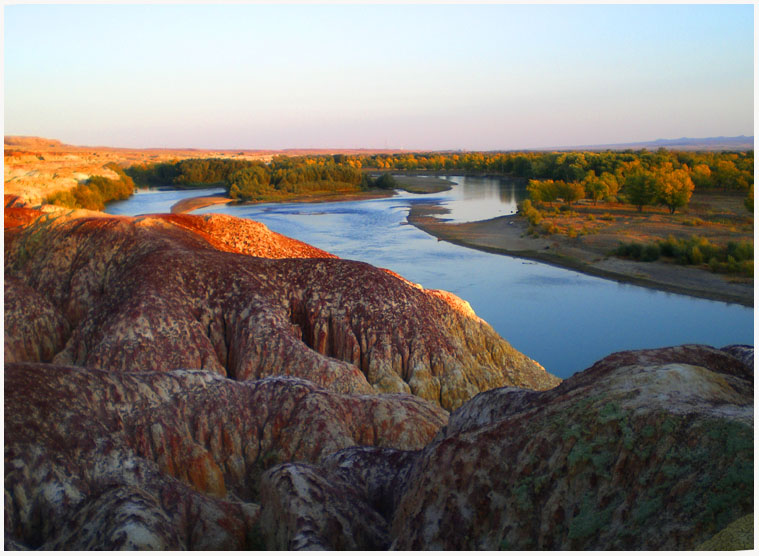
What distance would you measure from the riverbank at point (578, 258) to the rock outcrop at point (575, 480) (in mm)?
32942

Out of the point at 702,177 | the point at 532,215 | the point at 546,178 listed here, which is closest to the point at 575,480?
the point at 532,215

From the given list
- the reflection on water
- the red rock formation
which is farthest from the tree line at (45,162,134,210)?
the red rock formation

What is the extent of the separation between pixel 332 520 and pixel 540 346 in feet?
78.5

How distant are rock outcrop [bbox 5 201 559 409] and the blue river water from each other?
10991 mm

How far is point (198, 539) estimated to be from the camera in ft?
20.2

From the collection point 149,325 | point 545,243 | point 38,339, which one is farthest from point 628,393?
point 545,243

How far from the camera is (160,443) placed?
849 cm

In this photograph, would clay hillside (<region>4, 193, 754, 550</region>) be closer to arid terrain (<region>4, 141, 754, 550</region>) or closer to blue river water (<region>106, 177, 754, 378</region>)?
arid terrain (<region>4, 141, 754, 550</region>)

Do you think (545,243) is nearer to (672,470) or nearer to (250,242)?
(250,242)

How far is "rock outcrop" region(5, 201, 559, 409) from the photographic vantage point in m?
13.2

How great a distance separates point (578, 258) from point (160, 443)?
4399 cm

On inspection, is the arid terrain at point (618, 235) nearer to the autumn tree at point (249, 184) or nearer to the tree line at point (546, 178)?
the tree line at point (546, 178)

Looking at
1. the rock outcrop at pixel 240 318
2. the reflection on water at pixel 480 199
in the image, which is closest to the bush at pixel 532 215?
the reflection on water at pixel 480 199

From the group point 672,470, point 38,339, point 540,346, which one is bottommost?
point 540,346
